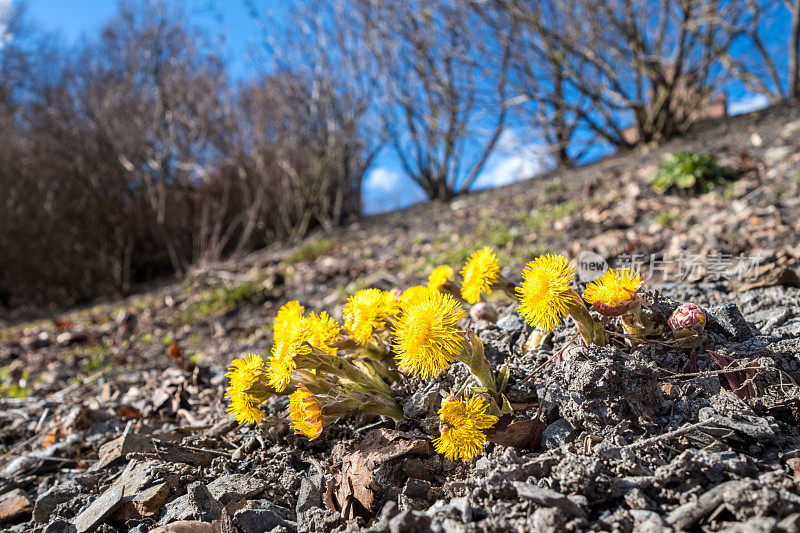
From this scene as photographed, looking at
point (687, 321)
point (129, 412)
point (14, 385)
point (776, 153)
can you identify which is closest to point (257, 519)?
point (687, 321)

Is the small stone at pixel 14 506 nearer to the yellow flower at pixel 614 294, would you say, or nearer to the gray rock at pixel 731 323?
the yellow flower at pixel 614 294

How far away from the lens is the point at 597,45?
7.45 meters

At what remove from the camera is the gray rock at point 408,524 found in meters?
1.09

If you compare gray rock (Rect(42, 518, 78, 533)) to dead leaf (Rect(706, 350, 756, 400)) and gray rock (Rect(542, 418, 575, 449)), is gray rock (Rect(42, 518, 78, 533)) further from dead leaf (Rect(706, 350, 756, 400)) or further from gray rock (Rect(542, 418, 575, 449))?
dead leaf (Rect(706, 350, 756, 400))

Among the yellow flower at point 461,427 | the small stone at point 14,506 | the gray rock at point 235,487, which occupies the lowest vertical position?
the small stone at point 14,506

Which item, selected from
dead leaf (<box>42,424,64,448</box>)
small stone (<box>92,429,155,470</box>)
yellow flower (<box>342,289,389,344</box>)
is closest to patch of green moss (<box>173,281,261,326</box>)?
dead leaf (<box>42,424,64,448</box>)

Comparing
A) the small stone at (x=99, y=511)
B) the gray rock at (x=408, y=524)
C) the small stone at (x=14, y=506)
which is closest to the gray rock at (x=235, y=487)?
the small stone at (x=99, y=511)

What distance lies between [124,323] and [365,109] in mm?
5608

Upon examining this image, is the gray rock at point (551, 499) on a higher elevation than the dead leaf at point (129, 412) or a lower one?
higher

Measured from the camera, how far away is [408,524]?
110 cm

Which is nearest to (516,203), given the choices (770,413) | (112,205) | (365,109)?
(365,109)

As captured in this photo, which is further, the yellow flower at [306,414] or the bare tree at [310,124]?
the bare tree at [310,124]

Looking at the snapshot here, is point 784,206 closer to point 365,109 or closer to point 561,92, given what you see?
point 561,92

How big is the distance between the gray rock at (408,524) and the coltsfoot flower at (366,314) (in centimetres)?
65
